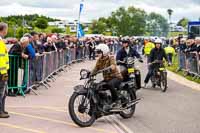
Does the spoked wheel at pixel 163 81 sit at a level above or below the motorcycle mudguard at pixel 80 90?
below

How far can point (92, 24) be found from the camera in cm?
10950

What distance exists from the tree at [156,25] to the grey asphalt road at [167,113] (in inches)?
3750

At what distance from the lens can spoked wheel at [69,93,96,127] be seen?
10.3 metres

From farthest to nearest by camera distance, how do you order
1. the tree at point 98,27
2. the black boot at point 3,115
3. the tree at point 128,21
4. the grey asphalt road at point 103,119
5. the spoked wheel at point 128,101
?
the tree at point 128,21 → the tree at point 98,27 → the spoked wheel at point 128,101 → the black boot at point 3,115 → the grey asphalt road at point 103,119

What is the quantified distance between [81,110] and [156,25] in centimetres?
10395

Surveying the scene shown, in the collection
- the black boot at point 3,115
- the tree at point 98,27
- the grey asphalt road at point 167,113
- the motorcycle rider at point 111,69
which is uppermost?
the tree at point 98,27

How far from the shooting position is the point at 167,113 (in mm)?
12617

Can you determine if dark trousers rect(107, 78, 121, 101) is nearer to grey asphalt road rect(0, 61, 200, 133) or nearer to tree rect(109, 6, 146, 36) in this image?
grey asphalt road rect(0, 61, 200, 133)

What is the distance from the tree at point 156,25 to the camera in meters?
113

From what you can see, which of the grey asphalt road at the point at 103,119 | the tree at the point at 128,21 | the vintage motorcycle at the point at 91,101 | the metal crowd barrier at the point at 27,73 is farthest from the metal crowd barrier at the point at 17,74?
the tree at the point at 128,21

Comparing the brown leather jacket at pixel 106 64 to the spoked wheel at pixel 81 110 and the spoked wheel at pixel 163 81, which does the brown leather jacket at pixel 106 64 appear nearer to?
the spoked wheel at pixel 81 110

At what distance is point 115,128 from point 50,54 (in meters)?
10.1

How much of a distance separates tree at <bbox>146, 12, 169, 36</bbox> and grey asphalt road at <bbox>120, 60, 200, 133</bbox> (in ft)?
313

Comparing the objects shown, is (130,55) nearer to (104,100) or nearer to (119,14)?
(104,100)
